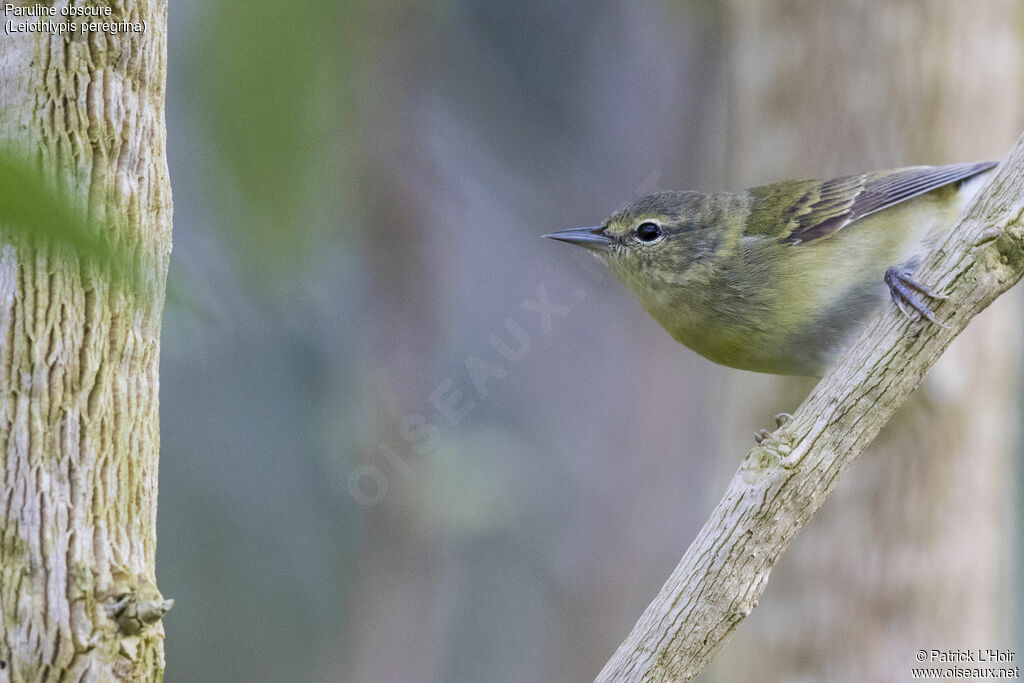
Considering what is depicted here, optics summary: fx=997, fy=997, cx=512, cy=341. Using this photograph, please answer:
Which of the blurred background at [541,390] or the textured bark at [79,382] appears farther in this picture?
the blurred background at [541,390]

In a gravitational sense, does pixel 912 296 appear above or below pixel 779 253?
below

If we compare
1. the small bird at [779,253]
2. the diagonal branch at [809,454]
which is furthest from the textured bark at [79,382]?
the small bird at [779,253]

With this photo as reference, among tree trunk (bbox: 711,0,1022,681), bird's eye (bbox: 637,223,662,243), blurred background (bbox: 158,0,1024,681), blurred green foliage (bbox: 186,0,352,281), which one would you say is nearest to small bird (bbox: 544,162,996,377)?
bird's eye (bbox: 637,223,662,243)

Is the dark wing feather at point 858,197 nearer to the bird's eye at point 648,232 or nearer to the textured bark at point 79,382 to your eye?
the bird's eye at point 648,232

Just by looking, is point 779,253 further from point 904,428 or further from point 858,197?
point 904,428

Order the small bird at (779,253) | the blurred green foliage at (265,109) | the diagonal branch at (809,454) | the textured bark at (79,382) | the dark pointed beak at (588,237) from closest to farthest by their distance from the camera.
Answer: the blurred green foliage at (265,109)
the textured bark at (79,382)
the diagonal branch at (809,454)
the small bird at (779,253)
the dark pointed beak at (588,237)

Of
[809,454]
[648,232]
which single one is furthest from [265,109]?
[648,232]

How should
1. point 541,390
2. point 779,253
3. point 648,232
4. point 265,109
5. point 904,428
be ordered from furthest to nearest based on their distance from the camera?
1. point 541,390
2. point 904,428
3. point 648,232
4. point 779,253
5. point 265,109
